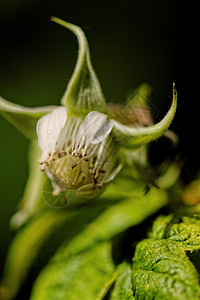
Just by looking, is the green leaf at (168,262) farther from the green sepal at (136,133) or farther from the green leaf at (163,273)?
the green sepal at (136,133)

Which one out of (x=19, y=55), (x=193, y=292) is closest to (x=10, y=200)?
(x=19, y=55)

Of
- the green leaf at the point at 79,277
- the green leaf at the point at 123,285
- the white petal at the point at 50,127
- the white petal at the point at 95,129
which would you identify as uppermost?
the white petal at the point at 95,129

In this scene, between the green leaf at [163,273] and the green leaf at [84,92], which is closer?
the green leaf at [163,273]

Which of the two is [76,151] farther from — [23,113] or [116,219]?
[116,219]

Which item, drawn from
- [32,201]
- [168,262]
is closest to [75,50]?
[32,201]

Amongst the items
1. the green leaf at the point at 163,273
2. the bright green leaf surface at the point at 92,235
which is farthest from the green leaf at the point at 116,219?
the green leaf at the point at 163,273

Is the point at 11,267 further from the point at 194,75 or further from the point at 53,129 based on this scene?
the point at 194,75

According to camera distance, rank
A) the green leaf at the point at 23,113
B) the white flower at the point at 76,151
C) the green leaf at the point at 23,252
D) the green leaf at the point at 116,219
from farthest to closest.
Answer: the green leaf at the point at 23,252 < the green leaf at the point at 116,219 < the green leaf at the point at 23,113 < the white flower at the point at 76,151

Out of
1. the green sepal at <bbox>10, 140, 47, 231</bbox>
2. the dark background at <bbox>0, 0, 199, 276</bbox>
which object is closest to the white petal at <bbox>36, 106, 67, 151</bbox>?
the green sepal at <bbox>10, 140, 47, 231</bbox>
